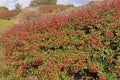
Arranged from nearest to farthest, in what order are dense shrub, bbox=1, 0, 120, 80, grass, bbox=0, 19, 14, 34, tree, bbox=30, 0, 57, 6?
1. dense shrub, bbox=1, 0, 120, 80
2. grass, bbox=0, 19, 14, 34
3. tree, bbox=30, 0, 57, 6

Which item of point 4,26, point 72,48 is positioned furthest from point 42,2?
point 72,48

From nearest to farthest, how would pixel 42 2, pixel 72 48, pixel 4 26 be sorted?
pixel 72 48 → pixel 4 26 → pixel 42 2

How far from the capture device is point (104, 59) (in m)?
7.75

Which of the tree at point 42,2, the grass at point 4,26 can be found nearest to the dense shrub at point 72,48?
the grass at point 4,26

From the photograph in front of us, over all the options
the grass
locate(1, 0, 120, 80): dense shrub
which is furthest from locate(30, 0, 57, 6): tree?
locate(1, 0, 120, 80): dense shrub

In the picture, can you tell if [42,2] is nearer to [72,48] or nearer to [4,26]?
[4,26]

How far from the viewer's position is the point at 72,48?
7.91 metres

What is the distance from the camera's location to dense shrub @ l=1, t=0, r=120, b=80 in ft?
25.1

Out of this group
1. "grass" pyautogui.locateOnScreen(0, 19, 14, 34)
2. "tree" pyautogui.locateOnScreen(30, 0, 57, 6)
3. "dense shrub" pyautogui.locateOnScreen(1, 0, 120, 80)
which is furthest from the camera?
"tree" pyautogui.locateOnScreen(30, 0, 57, 6)

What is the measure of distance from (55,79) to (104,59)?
1.28 meters

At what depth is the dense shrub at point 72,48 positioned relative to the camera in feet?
25.1

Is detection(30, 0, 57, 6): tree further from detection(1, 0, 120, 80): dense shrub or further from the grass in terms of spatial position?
detection(1, 0, 120, 80): dense shrub

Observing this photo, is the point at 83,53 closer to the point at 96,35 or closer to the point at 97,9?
the point at 96,35

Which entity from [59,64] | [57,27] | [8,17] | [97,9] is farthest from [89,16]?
[8,17]
